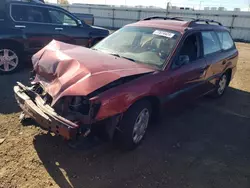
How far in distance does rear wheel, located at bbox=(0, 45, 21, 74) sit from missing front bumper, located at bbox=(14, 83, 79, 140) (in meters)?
3.02

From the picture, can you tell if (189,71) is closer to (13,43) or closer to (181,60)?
(181,60)

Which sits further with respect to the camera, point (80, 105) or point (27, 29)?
point (27, 29)

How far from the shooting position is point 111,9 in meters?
25.5

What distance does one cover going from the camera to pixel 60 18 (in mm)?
6961

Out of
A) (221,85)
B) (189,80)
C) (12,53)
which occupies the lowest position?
(221,85)

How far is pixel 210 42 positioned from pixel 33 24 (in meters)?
4.42

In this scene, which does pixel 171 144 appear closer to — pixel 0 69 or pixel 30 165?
pixel 30 165

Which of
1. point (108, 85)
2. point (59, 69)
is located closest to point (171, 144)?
point (108, 85)

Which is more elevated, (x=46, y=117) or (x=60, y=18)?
(x=60, y=18)

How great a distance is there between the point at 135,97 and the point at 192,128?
70.6 inches

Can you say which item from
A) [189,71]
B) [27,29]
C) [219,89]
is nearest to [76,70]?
[189,71]

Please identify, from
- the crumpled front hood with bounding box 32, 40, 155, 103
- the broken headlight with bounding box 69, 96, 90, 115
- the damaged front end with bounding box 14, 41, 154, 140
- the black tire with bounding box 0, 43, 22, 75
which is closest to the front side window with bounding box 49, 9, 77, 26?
the black tire with bounding box 0, 43, 22, 75

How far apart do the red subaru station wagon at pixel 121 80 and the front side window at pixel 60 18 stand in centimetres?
302

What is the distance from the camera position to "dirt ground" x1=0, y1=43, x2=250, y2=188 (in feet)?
9.24
